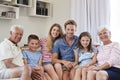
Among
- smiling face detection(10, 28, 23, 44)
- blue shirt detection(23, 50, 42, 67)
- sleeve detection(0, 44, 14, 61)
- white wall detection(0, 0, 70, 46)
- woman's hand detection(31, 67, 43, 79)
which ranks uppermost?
white wall detection(0, 0, 70, 46)

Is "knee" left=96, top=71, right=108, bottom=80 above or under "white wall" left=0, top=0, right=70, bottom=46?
under

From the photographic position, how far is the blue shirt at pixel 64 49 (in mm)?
3439

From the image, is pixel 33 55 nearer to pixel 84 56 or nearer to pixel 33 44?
pixel 33 44

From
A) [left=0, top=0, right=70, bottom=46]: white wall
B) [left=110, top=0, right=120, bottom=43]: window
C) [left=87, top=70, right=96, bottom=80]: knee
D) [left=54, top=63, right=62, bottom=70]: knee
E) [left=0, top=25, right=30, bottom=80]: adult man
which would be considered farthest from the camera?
[left=110, top=0, right=120, bottom=43]: window

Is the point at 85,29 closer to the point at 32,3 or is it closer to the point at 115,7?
the point at 115,7

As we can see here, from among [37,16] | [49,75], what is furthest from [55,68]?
[37,16]

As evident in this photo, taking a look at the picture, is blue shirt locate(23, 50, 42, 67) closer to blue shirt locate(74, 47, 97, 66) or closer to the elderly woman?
blue shirt locate(74, 47, 97, 66)

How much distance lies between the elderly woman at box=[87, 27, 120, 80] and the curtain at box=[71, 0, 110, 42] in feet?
4.78

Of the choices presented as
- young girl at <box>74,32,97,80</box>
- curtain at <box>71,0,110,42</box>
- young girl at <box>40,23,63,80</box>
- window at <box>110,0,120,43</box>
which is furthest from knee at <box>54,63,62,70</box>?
window at <box>110,0,120,43</box>

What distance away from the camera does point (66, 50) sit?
3451 mm

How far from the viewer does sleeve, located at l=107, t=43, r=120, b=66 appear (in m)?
3.09

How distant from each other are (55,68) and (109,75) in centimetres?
80

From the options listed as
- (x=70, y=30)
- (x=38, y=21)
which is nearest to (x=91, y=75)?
(x=70, y=30)

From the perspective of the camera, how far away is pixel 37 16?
439 centimetres
